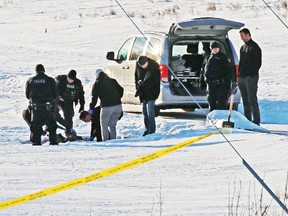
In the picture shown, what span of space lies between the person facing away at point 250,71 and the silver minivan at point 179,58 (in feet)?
1.18

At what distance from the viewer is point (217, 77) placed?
48.2 ft

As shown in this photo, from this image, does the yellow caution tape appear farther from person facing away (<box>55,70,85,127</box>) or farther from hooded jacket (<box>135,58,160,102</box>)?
person facing away (<box>55,70,85,127</box>)

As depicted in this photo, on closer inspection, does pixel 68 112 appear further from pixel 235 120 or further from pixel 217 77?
pixel 235 120

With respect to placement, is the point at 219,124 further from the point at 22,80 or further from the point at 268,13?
the point at 268,13

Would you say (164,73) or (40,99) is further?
(164,73)

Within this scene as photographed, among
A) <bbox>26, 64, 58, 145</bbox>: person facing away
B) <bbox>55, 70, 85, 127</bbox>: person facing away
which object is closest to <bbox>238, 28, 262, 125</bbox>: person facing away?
<bbox>55, 70, 85, 127</bbox>: person facing away

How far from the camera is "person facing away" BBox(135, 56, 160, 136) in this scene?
14.3m

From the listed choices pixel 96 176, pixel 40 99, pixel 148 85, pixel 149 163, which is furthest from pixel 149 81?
pixel 96 176

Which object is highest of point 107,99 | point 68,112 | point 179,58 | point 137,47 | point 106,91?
point 137,47

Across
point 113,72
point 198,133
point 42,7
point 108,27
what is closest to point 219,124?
point 198,133

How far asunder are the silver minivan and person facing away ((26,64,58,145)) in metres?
2.20

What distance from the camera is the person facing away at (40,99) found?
1342cm

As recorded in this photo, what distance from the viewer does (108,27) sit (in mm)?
31453

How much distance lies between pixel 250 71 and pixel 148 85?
1733mm
